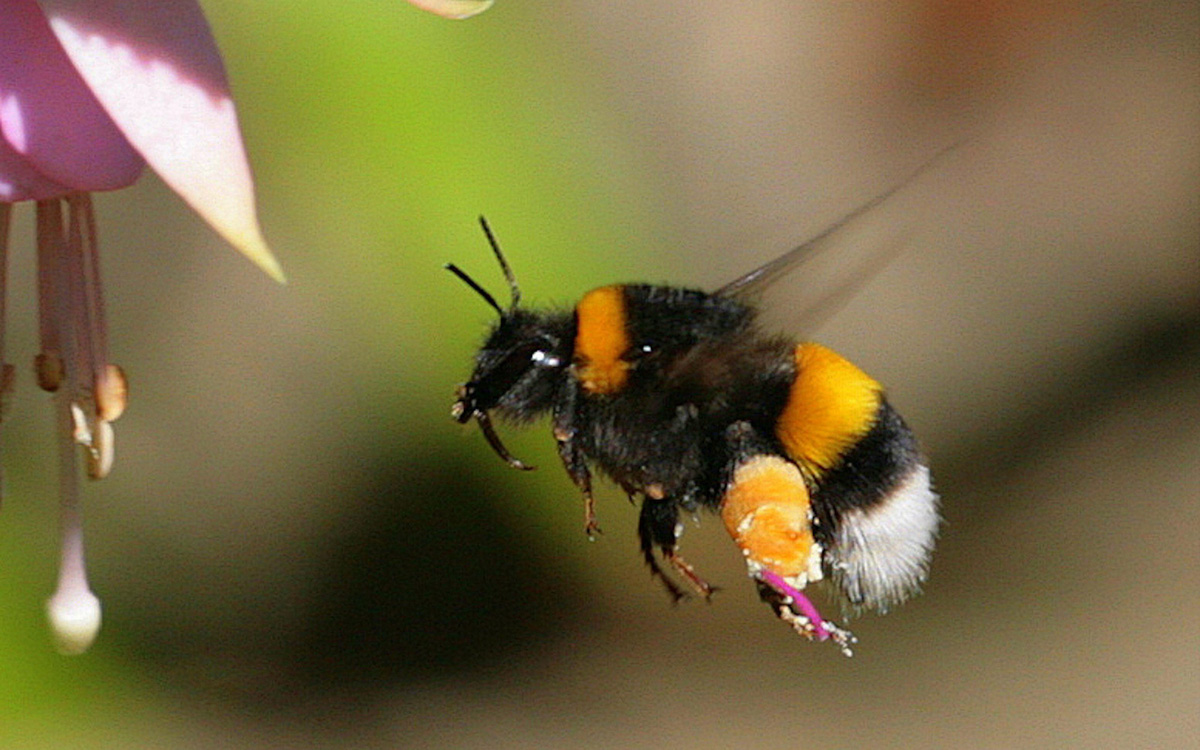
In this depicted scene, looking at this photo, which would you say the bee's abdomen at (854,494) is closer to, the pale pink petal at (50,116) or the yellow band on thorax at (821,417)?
the yellow band on thorax at (821,417)

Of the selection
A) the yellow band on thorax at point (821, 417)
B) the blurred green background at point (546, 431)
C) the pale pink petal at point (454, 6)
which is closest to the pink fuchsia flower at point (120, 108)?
the pale pink petal at point (454, 6)

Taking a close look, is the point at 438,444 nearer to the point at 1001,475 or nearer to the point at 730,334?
the point at 1001,475

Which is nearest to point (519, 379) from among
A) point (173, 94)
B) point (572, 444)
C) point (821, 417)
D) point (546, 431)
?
point (572, 444)

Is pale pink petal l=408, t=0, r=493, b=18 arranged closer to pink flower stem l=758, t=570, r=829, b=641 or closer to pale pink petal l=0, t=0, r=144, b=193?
pale pink petal l=0, t=0, r=144, b=193

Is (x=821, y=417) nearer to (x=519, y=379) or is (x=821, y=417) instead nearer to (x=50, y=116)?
(x=519, y=379)

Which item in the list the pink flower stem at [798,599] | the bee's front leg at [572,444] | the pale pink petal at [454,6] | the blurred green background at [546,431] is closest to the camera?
the pale pink petal at [454,6]

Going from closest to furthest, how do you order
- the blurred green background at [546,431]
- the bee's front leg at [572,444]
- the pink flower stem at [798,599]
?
the pink flower stem at [798,599], the bee's front leg at [572,444], the blurred green background at [546,431]
